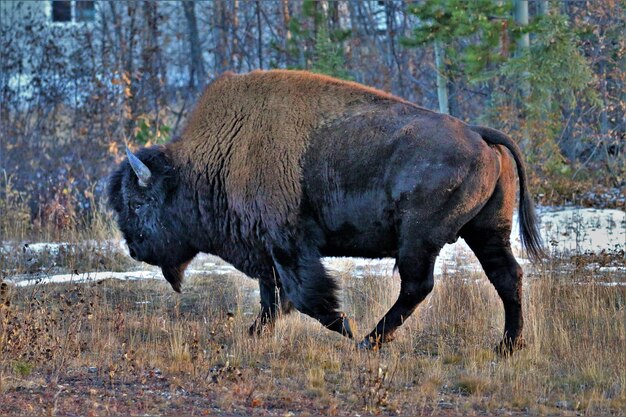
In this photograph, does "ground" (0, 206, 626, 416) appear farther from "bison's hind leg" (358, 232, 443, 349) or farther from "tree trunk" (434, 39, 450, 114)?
"tree trunk" (434, 39, 450, 114)

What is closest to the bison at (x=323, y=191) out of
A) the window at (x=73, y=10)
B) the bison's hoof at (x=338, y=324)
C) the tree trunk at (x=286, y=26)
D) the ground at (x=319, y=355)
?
the bison's hoof at (x=338, y=324)

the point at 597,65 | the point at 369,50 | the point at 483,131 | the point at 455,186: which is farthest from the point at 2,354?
the point at 369,50

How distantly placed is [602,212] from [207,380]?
335 inches

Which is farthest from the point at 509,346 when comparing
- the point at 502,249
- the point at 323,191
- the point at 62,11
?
the point at 62,11

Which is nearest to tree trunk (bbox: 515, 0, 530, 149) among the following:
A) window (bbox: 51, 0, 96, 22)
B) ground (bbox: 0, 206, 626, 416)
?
ground (bbox: 0, 206, 626, 416)

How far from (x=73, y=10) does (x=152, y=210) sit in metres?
17.3

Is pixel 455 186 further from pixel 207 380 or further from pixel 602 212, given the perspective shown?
pixel 602 212

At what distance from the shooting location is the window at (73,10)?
Result: 71.9ft

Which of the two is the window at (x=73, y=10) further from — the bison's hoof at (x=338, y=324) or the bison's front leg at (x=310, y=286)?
the bison's hoof at (x=338, y=324)

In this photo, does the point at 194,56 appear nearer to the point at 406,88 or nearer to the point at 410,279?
the point at 406,88

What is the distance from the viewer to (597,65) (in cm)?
1716

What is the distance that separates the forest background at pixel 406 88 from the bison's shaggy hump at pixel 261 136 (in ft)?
15.4

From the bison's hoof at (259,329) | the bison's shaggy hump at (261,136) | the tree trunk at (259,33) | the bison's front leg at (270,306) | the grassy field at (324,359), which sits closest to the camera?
the grassy field at (324,359)

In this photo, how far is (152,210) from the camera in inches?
318
